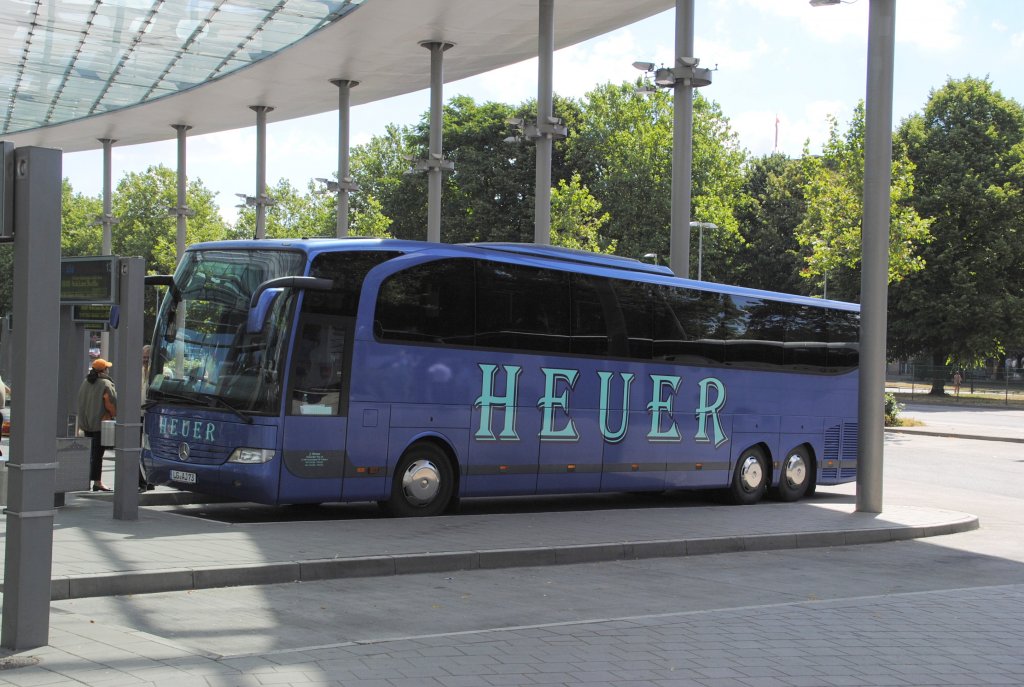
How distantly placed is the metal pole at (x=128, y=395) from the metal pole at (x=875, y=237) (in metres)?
9.19

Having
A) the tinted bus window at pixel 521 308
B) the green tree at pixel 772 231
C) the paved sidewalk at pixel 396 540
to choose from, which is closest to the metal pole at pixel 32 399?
the paved sidewalk at pixel 396 540

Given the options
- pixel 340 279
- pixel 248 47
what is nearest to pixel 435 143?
pixel 248 47

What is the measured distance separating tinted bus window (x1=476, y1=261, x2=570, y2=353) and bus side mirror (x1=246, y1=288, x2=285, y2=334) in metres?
2.76

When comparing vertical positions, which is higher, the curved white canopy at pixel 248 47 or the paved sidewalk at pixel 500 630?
the curved white canopy at pixel 248 47

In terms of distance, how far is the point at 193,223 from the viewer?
270 feet

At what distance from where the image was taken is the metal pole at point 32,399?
6492 millimetres

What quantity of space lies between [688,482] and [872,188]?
4.89 metres

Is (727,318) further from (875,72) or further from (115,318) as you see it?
(115,318)

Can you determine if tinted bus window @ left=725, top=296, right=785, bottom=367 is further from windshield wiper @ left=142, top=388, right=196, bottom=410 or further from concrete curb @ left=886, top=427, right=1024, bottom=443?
concrete curb @ left=886, top=427, right=1024, bottom=443

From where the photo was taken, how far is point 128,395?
39.0 ft

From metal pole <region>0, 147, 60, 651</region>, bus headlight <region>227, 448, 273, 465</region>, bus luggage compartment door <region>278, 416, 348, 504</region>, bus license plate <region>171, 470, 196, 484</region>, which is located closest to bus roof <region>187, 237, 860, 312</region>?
bus luggage compartment door <region>278, 416, 348, 504</region>

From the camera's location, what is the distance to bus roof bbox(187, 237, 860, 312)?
43.5 feet

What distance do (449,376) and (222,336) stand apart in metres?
2.71

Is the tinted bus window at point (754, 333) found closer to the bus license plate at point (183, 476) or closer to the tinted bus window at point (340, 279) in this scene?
the tinted bus window at point (340, 279)
